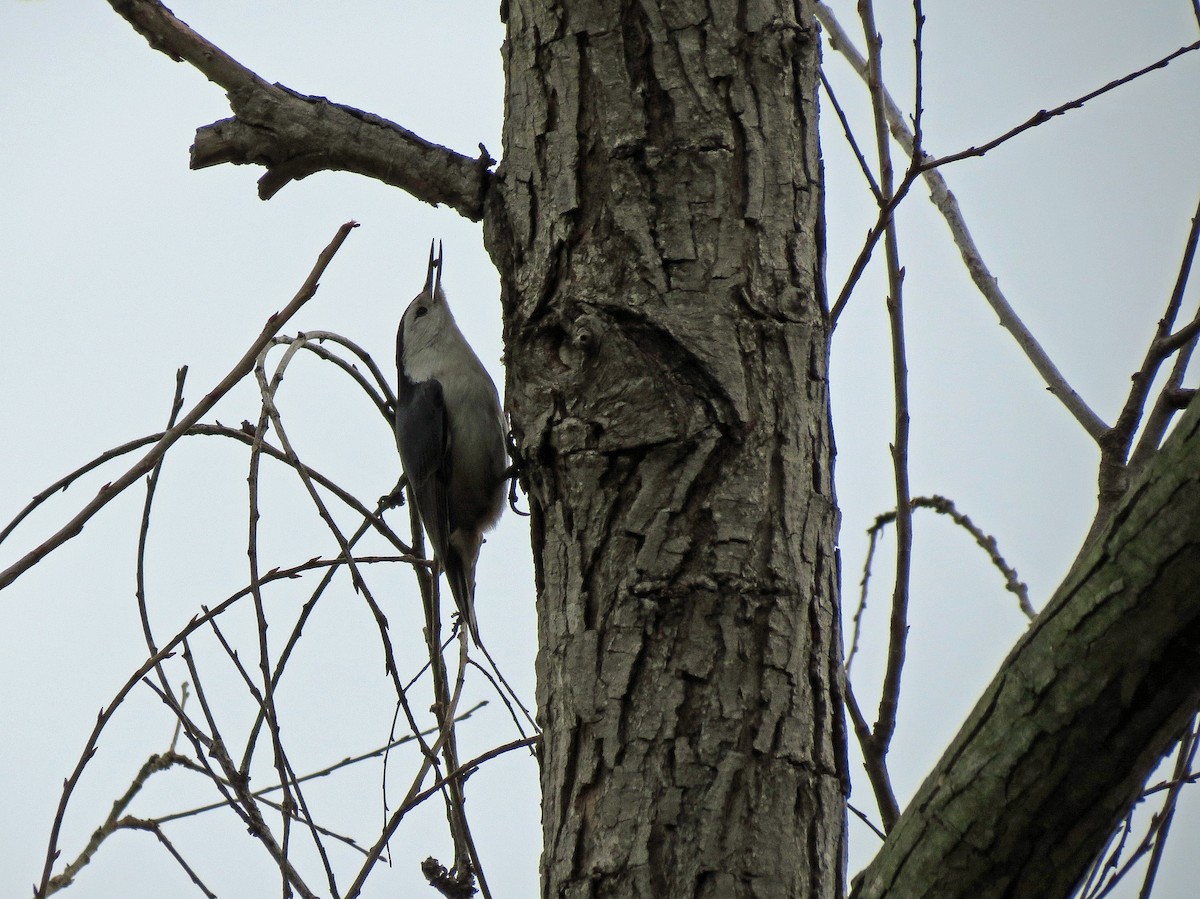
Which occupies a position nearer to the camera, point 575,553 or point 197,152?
point 575,553

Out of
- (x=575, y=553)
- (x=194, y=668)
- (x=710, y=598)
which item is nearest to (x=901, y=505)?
(x=710, y=598)

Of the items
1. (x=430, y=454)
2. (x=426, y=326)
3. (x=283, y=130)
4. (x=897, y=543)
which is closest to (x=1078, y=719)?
(x=897, y=543)

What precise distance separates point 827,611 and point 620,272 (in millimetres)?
549

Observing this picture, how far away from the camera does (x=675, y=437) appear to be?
4.91ft

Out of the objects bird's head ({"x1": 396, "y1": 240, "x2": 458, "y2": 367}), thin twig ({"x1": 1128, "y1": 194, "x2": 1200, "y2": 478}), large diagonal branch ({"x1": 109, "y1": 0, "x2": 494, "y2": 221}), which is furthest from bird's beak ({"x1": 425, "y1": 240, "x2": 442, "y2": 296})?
thin twig ({"x1": 1128, "y1": 194, "x2": 1200, "y2": 478})

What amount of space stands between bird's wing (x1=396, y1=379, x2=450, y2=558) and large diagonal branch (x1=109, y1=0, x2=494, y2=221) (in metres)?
1.78

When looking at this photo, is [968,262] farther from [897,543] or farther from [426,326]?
[426,326]

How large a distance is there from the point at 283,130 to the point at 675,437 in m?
0.93

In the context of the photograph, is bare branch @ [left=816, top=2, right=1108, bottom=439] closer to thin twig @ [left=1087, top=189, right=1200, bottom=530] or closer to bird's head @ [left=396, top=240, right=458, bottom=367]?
thin twig @ [left=1087, top=189, right=1200, bottom=530]

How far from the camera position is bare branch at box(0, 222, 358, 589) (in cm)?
128

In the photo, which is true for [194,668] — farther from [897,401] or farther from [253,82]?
[897,401]

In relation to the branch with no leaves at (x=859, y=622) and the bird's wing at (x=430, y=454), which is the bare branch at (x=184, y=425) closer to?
the branch with no leaves at (x=859, y=622)

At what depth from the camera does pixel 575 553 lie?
1523 millimetres

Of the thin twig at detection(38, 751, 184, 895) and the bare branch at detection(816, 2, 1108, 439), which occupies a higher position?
the bare branch at detection(816, 2, 1108, 439)
